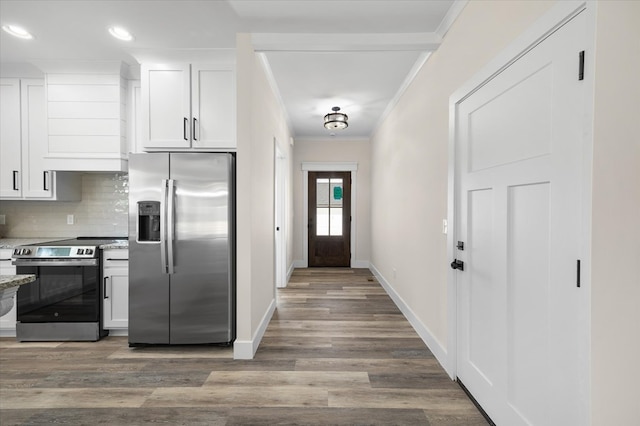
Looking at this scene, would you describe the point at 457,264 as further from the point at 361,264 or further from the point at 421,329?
the point at 361,264

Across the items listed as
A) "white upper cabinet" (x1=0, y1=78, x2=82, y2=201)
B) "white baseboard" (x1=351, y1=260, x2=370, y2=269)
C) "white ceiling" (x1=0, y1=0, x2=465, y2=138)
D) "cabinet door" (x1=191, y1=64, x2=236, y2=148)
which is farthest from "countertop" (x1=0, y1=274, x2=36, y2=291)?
"white baseboard" (x1=351, y1=260, x2=370, y2=269)

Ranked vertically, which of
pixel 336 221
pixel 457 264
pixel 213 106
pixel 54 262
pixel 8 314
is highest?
pixel 213 106

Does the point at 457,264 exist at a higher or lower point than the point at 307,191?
lower

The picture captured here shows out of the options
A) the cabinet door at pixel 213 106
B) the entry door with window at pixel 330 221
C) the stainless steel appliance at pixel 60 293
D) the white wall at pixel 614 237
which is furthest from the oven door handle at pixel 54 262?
the entry door with window at pixel 330 221

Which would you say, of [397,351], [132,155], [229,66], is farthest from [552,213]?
[132,155]

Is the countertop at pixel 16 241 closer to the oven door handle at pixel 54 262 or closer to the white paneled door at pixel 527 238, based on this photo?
the oven door handle at pixel 54 262

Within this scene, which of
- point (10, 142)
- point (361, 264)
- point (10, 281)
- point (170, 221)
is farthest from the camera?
point (361, 264)

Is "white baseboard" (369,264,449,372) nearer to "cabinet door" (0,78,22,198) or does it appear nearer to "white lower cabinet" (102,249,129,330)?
"white lower cabinet" (102,249,129,330)

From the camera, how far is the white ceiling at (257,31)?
7.19 ft

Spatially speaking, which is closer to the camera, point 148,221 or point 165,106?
point 148,221

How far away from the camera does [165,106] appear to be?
9.44ft

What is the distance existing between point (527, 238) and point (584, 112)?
24.0 inches

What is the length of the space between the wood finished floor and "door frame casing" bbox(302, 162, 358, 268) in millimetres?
3172

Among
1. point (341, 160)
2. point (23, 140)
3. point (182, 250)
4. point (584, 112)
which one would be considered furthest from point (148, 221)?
point (341, 160)
